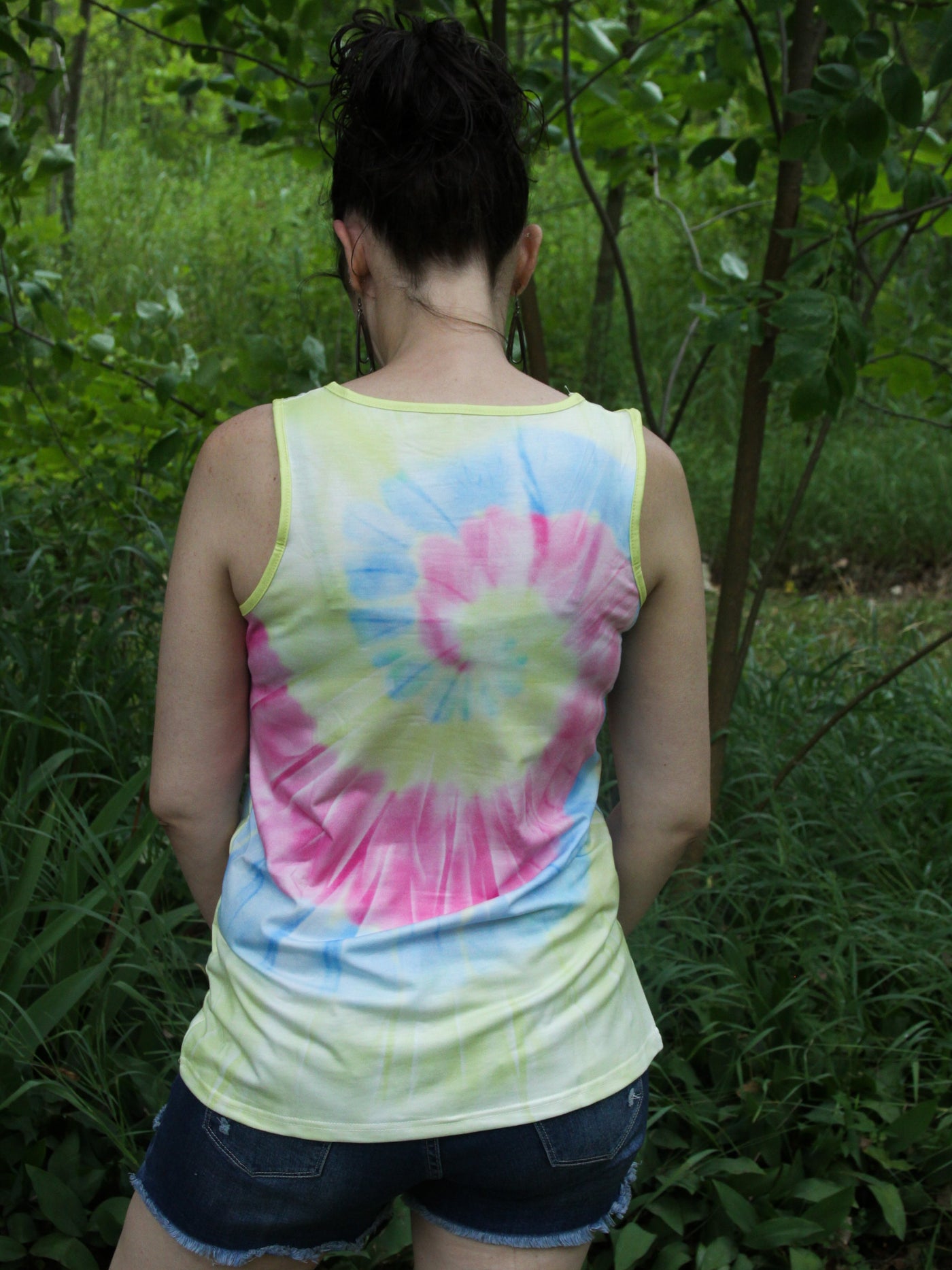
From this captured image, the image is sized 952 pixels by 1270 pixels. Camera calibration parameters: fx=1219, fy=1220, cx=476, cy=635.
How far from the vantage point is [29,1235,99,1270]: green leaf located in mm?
1970

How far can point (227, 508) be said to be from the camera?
1123mm

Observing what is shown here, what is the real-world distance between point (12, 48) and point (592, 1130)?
7.14 feet

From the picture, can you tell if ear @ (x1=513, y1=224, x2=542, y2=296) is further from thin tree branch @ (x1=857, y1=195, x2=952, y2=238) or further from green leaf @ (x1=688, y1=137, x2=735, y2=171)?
green leaf @ (x1=688, y1=137, x2=735, y2=171)

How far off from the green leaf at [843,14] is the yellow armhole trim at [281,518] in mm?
1517

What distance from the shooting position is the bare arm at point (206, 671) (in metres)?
1.13

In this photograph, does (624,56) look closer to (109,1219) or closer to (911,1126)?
(911,1126)

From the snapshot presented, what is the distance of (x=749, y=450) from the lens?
2.92 meters

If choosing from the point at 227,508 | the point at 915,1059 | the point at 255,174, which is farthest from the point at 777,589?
the point at 255,174

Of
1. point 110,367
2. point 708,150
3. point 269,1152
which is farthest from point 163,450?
point 269,1152

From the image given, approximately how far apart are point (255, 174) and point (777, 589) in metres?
6.12

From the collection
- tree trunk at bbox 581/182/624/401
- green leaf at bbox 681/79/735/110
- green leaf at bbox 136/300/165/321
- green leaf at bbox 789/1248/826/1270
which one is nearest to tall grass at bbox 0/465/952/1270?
green leaf at bbox 789/1248/826/1270

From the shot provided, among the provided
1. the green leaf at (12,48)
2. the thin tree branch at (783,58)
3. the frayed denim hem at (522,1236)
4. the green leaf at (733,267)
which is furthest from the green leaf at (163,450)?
the frayed denim hem at (522,1236)

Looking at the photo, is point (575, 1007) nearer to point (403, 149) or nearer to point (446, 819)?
point (446, 819)

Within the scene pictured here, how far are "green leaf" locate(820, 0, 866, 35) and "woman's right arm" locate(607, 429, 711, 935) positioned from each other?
4.20ft
